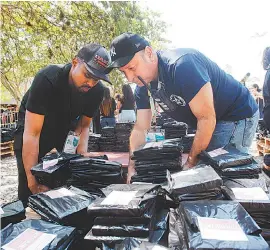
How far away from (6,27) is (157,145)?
17.8 feet

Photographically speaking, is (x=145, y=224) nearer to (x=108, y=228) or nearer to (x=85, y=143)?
(x=108, y=228)

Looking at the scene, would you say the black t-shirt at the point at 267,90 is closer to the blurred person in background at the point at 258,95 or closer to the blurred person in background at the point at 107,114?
the blurred person in background at the point at 107,114

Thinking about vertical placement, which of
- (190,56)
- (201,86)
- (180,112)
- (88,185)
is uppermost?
(190,56)

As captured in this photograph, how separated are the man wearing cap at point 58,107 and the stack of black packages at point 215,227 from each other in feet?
3.61

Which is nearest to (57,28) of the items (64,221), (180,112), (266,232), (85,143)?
(85,143)

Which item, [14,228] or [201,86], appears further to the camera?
[201,86]

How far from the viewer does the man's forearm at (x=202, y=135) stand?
5.63 feet

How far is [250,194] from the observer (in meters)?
1.23

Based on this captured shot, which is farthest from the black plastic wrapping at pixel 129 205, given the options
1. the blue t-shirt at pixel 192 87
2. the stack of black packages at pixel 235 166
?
the blue t-shirt at pixel 192 87

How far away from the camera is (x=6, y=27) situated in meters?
5.87

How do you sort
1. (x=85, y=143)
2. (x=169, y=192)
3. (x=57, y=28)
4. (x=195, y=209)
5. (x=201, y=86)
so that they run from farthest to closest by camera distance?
(x=57, y=28), (x=85, y=143), (x=201, y=86), (x=169, y=192), (x=195, y=209)

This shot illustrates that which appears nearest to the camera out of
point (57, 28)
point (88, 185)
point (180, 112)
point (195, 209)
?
point (195, 209)

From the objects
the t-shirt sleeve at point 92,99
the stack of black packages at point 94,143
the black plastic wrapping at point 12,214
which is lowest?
the stack of black packages at point 94,143

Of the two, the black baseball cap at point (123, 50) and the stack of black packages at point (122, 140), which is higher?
the black baseball cap at point (123, 50)
